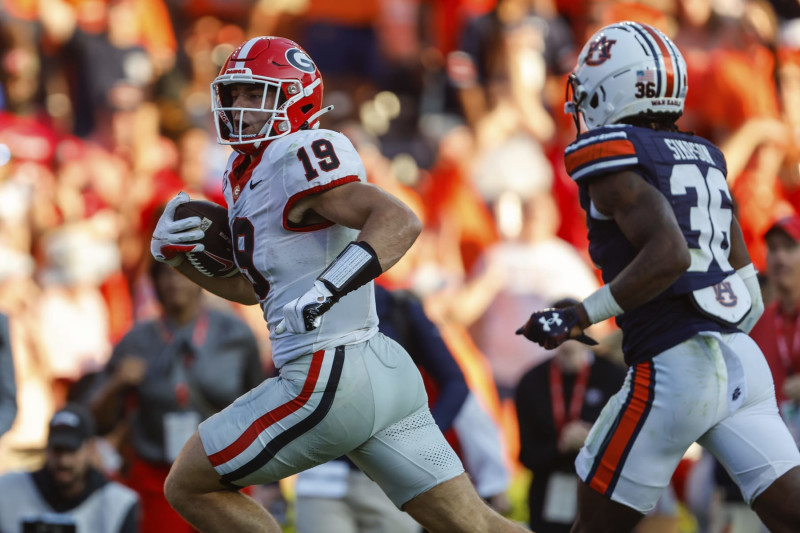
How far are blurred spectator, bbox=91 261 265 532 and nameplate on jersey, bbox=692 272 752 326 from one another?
3112 mm

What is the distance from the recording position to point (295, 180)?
14.1ft

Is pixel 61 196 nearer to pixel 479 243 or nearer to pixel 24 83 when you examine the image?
pixel 24 83

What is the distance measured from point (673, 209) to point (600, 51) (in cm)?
65

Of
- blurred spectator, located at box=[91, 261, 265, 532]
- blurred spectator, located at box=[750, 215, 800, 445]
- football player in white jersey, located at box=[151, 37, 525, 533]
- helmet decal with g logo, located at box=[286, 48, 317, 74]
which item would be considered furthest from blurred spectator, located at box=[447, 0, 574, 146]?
football player in white jersey, located at box=[151, 37, 525, 533]

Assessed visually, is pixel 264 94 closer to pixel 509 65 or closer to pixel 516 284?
pixel 516 284

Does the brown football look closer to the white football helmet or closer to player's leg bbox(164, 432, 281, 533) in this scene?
player's leg bbox(164, 432, 281, 533)

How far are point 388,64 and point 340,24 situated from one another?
0.68 meters

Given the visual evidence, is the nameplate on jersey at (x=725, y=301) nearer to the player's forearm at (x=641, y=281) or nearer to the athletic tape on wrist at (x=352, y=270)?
the player's forearm at (x=641, y=281)

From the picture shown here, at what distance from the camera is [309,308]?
4066mm

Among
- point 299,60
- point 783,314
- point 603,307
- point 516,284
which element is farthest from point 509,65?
point 603,307

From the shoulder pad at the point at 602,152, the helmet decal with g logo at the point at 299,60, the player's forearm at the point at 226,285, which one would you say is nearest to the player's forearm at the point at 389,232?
the shoulder pad at the point at 602,152

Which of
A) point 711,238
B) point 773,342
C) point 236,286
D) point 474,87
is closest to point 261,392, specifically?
point 236,286

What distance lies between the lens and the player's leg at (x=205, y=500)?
4441 millimetres

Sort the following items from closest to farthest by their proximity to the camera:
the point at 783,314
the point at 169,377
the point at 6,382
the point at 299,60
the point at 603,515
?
the point at 603,515, the point at 299,60, the point at 6,382, the point at 783,314, the point at 169,377
